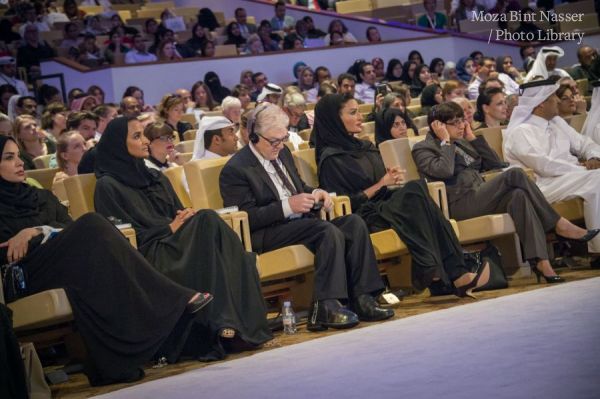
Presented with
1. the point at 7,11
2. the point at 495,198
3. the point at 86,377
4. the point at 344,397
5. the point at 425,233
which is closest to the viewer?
the point at 344,397

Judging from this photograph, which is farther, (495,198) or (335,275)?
(495,198)

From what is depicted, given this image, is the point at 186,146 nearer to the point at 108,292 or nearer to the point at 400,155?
the point at 400,155

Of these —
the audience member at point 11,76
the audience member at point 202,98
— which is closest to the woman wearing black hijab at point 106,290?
the audience member at point 202,98

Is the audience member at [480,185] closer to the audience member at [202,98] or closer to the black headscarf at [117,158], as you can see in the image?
the black headscarf at [117,158]

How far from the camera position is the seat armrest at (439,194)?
5512 mm

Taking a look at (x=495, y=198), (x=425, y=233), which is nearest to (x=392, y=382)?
(x=425, y=233)

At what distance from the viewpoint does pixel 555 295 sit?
15.0 feet

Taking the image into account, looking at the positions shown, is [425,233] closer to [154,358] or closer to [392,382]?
[154,358]

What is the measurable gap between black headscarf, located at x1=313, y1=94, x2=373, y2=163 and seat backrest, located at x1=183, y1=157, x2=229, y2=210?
65cm

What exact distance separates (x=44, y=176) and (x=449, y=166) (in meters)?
2.23

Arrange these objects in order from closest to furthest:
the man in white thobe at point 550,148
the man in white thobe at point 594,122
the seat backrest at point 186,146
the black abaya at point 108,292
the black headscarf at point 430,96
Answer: the black abaya at point 108,292 → the man in white thobe at point 550,148 → the man in white thobe at point 594,122 → the seat backrest at point 186,146 → the black headscarf at point 430,96

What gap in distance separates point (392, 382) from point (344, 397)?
0.17 metres

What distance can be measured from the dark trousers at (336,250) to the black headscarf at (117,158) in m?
0.68

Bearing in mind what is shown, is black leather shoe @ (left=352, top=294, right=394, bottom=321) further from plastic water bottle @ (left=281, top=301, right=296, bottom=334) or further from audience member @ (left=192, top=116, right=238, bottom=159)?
audience member @ (left=192, top=116, right=238, bottom=159)
